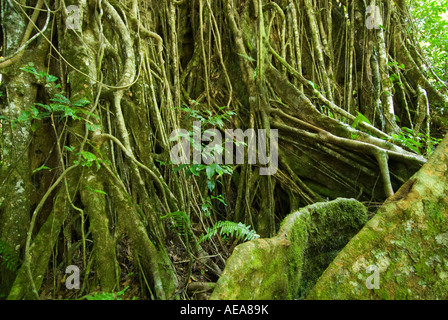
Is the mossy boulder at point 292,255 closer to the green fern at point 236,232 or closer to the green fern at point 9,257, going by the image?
the green fern at point 236,232

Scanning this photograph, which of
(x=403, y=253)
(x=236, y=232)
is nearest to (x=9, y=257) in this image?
(x=236, y=232)

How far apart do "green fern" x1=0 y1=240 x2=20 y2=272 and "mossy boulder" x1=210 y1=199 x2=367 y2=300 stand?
48.7 inches

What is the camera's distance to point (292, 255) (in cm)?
146

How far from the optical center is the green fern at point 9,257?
1.53m

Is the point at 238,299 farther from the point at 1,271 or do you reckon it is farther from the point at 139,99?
the point at 139,99

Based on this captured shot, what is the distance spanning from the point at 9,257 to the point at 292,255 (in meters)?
1.59

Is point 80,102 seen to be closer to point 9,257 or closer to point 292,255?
point 9,257

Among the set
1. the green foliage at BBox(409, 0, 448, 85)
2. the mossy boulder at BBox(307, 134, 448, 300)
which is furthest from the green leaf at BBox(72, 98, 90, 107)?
the green foliage at BBox(409, 0, 448, 85)

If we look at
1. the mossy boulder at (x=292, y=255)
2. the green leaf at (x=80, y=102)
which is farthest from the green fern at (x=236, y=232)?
the green leaf at (x=80, y=102)

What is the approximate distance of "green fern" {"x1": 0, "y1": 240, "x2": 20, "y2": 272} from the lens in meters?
1.53

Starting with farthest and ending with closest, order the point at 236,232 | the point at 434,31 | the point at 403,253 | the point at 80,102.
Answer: the point at 434,31 < the point at 236,232 < the point at 80,102 < the point at 403,253

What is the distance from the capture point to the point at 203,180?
2887 mm
